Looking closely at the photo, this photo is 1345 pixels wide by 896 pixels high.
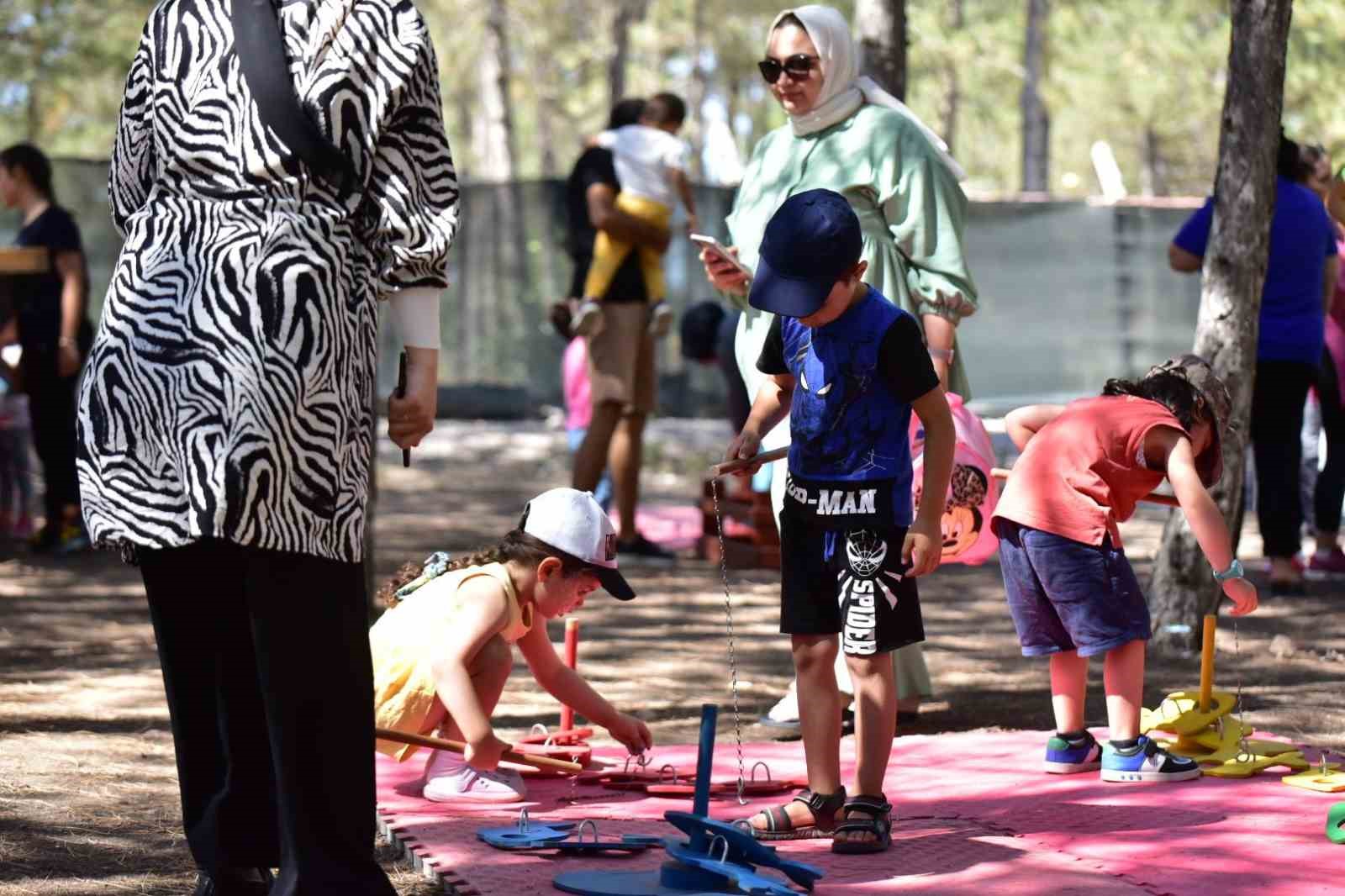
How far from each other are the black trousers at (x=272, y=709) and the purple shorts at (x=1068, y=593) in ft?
7.53

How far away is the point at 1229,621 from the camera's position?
8.02 m

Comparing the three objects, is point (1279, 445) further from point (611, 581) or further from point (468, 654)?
point (468, 654)

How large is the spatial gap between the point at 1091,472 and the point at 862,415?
3.54ft

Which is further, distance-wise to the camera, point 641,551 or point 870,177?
point 641,551

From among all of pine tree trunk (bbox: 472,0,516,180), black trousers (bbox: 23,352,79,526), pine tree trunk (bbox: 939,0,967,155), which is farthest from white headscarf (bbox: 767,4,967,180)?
pine tree trunk (bbox: 939,0,967,155)

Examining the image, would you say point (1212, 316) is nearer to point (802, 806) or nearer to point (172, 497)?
point (802, 806)

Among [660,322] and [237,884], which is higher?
[660,322]

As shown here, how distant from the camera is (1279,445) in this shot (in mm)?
8875

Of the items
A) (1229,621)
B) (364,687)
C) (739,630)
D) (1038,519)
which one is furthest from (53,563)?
(364,687)

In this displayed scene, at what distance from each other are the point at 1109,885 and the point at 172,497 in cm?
197

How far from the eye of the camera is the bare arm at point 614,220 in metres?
9.58

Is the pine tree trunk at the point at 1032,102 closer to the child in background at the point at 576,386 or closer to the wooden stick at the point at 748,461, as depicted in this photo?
the child in background at the point at 576,386

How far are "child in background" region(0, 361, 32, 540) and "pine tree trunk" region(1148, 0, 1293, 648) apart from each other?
6.55m

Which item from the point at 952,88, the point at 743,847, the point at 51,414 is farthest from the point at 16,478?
the point at 952,88
